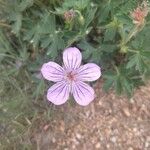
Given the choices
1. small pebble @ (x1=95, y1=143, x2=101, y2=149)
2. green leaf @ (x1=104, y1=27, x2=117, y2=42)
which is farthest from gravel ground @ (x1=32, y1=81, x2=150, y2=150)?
green leaf @ (x1=104, y1=27, x2=117, y2=42)

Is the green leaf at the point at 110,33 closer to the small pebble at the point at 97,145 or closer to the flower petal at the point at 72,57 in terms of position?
the flower petal at the point at 72,57

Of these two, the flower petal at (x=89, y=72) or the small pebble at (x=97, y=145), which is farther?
the small pebble at (x=97, y=145)

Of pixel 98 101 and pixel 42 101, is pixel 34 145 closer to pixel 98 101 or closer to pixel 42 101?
pixel 42 101

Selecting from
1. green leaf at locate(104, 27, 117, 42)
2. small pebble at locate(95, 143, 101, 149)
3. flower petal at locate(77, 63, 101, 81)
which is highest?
green leaf at locate(104, 27, 117, 42)

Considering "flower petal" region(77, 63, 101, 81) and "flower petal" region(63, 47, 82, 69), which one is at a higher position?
"flower petal" region(63, 47, 82, 69)

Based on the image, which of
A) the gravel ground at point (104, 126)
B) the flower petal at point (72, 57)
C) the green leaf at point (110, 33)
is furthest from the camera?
the gravel ground at point (104, 126)

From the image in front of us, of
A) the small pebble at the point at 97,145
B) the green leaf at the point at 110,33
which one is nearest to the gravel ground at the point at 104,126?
the small pebble at the point at 97,145

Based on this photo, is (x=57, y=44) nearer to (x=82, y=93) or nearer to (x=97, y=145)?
(x=82, y=93)

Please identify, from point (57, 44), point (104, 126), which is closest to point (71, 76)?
point (57, 44)

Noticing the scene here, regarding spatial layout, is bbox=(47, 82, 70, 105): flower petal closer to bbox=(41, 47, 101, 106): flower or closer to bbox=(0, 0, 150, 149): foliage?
bbox=(41, 47, 101, 106): flower
